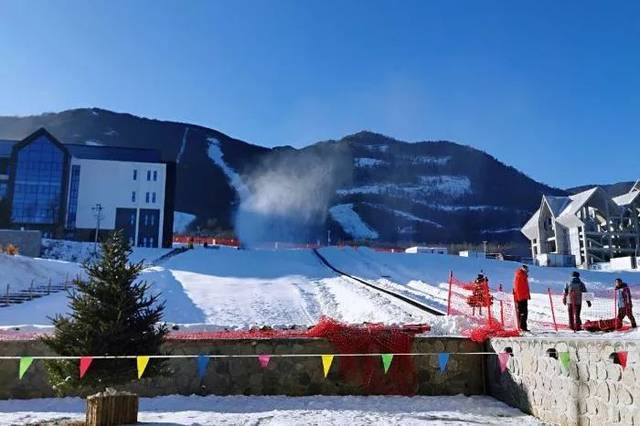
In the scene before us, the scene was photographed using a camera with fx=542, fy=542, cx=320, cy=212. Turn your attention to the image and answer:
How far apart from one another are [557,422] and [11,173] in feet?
272

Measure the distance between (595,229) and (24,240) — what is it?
65.2 meters

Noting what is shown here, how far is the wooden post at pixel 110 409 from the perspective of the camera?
7.35m

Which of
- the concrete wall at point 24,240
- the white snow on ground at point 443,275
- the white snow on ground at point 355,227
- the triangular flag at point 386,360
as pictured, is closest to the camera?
the triangular flag at point 386,360

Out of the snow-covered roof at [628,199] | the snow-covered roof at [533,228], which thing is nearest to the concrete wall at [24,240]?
the snow-covered roof at [533,228]

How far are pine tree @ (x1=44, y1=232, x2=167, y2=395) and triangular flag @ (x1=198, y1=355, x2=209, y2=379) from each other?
798 mm

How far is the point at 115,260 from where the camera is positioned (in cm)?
980

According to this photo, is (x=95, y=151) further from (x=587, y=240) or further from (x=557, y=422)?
(x=557, y=422)

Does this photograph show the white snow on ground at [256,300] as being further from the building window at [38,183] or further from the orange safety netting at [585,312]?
the building window at [38,183]

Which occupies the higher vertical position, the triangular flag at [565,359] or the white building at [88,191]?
the white building at [88,191]

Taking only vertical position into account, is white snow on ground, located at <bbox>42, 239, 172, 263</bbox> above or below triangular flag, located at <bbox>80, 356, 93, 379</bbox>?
above

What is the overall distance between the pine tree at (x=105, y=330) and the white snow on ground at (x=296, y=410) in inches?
25.1

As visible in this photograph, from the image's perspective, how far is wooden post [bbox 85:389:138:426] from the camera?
24.1ft

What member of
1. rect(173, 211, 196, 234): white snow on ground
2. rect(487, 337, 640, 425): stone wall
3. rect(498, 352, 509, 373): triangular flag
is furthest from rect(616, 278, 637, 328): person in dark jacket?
rect(173, 211, 196, 234): white snow on ground

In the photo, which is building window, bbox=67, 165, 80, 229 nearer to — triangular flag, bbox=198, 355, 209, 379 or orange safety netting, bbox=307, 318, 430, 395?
triangular flag, bbox=198, 355, 209, 379
